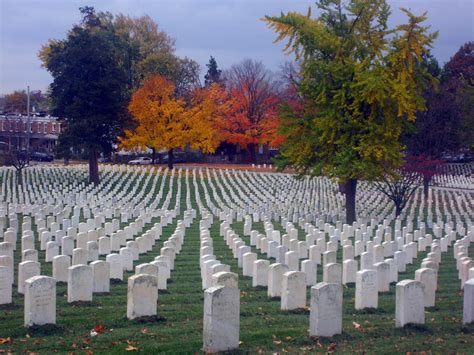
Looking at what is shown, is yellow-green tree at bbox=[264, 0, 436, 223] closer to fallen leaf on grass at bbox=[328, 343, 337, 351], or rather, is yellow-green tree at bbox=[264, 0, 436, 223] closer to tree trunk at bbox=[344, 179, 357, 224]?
tree trunk at bbox=[344, 179, 357, 224]

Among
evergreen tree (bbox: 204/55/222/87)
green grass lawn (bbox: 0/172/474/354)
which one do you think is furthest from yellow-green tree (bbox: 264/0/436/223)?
evergreen tree (bbox: 204/55/222/87)

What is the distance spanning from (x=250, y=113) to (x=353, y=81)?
126ft

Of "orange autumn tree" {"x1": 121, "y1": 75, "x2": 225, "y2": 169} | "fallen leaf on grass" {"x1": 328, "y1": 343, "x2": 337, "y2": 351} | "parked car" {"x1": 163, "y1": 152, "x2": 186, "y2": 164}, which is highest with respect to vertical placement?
"orange autumn tree" {"x1": 121, "y1": 75, "x2": 225, "y2": 169}

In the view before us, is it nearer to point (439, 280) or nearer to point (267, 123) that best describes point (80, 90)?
point (267, 123)

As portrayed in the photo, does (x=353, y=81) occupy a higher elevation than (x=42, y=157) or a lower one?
higher

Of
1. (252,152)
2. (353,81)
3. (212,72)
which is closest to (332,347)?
(353,81)

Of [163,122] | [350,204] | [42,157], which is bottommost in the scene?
[350,204]

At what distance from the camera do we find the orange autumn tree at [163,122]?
51.5m

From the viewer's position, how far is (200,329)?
9.65 m

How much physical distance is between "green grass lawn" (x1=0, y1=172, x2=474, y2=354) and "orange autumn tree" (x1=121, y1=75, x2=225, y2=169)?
38900 mm

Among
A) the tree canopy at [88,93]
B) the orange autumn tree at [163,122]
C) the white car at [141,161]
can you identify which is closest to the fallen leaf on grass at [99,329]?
the tree canopy at [88,93]

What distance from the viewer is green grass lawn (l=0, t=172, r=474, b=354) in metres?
8.82

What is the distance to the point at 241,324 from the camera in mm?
10164

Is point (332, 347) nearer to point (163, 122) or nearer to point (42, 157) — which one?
point (163, 122)
